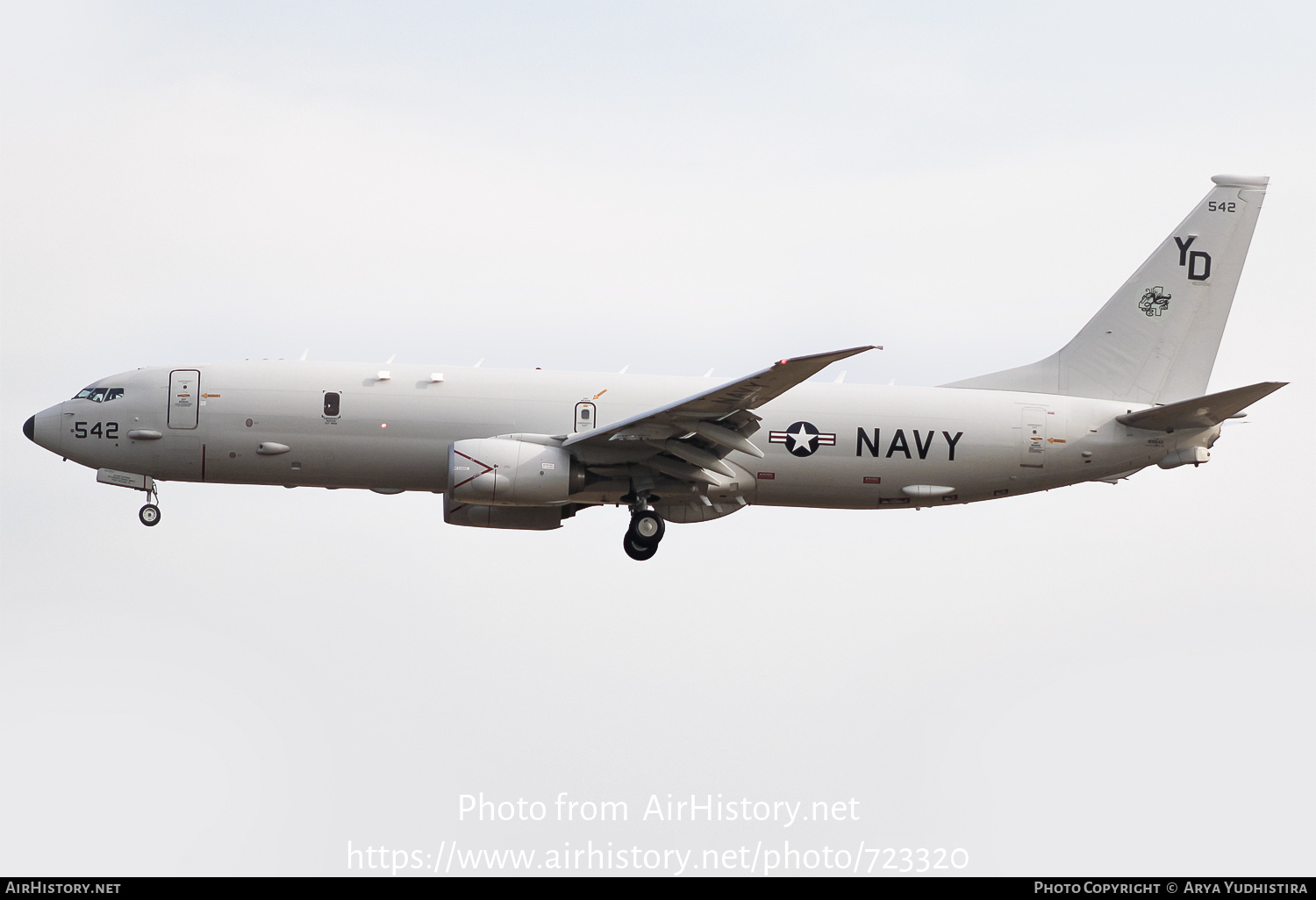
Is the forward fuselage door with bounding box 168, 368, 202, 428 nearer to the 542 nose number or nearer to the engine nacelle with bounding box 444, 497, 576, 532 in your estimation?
the 542 nose number

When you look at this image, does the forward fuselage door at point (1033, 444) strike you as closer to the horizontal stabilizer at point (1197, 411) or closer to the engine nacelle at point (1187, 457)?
the horizontal stabilizer at point (1197, 411)

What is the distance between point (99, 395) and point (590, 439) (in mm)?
11476

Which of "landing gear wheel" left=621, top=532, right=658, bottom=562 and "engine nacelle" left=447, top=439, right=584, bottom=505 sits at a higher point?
"engine nacelle" left=447, top=439, right=584, bottom=505

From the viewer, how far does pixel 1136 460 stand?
104 ft

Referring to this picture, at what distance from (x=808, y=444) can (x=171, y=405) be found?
→ 14201 mm

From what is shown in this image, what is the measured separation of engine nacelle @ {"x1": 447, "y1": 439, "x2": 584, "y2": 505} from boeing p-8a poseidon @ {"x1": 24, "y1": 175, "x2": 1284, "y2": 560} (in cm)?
→ 4

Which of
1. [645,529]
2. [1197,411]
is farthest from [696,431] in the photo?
[1197,411]

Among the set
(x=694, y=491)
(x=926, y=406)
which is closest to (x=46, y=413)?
(x=694, y=491)

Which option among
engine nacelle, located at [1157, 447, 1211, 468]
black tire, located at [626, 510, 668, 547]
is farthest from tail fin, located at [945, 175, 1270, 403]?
black tire, located at [626, 510, 668, 547]

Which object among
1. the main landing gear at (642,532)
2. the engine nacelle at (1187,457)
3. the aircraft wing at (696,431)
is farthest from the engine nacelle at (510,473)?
the engine nacelle at (1187,457)

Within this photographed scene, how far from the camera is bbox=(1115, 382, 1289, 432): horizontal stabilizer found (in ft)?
95.5

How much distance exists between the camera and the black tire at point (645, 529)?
3034 centimetres

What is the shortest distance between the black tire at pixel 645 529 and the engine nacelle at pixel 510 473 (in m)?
1.78

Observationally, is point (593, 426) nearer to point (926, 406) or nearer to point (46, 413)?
point (926, 406)
